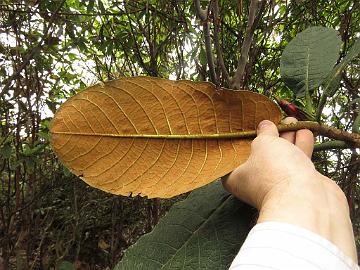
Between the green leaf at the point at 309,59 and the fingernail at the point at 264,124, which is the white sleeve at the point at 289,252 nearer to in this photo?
the fingernail at the point at 264,124

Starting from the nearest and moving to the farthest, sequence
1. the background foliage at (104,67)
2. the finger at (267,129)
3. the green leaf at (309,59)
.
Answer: the finger at (267,129), the green leaf at (309,59), the background foliage at (104,67)

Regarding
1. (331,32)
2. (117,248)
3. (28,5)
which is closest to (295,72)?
(331,32)

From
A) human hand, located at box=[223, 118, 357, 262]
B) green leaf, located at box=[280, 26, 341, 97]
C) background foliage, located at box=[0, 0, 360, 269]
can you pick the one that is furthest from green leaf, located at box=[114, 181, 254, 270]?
background foliage, located at box=[0, 0, 360, 269]

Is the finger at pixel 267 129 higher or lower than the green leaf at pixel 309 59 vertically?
lower

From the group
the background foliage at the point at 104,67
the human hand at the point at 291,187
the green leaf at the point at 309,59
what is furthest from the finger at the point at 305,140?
the background foliage at the point at 104,67

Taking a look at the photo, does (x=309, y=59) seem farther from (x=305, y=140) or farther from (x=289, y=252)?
(x=289, y=252)

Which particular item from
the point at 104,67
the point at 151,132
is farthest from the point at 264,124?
the point at 104,67

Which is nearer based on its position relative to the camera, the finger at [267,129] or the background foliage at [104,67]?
the finger at [267,129]
